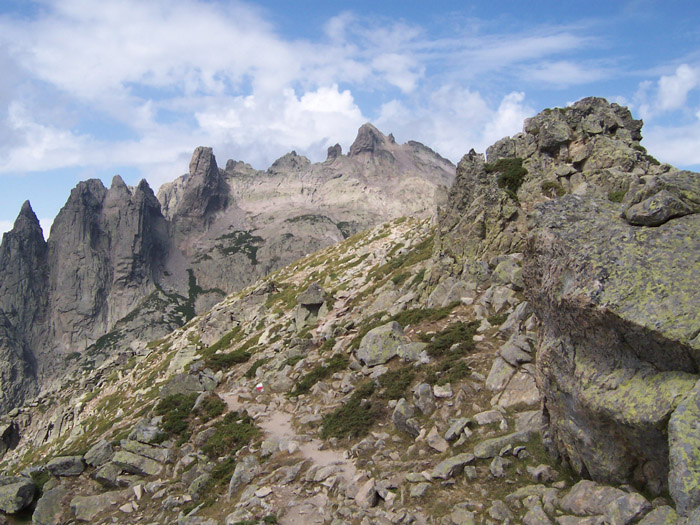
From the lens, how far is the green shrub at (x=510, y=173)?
1112 inches

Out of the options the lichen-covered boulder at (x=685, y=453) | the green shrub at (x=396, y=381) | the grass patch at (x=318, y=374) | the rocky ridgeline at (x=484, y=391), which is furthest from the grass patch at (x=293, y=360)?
the lichen-covered boulder at (x=685, y=453)

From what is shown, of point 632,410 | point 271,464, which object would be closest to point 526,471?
point 632,410

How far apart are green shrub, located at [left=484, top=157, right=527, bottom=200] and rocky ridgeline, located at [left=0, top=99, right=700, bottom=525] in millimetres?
228

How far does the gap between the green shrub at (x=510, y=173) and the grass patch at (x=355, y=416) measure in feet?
54.5

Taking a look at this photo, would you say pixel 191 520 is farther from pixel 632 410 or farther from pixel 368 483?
pixel 632 410

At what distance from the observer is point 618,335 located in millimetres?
7895

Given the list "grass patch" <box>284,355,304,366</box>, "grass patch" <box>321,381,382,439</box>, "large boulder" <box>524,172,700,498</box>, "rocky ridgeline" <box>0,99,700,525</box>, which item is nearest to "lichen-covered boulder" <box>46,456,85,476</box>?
"rocky ridgeline" <box>0,99,700,525</box>

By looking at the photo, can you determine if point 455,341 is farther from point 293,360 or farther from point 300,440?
point 293,360

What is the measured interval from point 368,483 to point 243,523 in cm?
383

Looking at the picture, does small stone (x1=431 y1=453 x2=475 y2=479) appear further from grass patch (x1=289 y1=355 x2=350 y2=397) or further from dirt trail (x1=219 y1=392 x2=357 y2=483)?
grass patch (x1=289 y1=355 x2=350 y2=397)

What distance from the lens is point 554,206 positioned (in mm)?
10539

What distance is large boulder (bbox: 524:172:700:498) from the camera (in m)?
7.15

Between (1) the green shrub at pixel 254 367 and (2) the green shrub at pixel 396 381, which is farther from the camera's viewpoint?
(1) the green shrub at pixel 254 367

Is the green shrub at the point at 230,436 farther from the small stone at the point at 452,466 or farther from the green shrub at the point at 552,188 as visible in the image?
the green shrub at the point at 552,188
